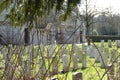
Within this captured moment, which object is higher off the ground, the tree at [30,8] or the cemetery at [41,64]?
the tree at [30,8]

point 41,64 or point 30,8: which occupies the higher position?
point 30,8

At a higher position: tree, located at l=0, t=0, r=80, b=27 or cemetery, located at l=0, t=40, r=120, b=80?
tree, located at l=0, t=0, r=80, b=27

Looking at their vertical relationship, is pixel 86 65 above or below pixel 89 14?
below

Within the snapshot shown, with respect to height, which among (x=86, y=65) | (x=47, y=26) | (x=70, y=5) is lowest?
(x=86, y=65)

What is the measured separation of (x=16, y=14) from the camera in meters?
4.62

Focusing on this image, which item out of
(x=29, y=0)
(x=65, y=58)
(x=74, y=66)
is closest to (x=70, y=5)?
(x=29, y=0)

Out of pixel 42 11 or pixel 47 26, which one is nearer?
pixel 47 26

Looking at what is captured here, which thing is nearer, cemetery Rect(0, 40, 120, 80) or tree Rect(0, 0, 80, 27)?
cemetery Rect(0, 40, 120, 80)

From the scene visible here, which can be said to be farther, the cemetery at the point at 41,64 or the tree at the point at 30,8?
the tree at the point at 30,8

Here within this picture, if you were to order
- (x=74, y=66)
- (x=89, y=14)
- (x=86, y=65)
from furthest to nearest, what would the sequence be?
(x=89, y=14) → (x=86, y=65) → (x=74, y=66)

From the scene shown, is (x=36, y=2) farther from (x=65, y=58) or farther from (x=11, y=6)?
(x=65, y=58)

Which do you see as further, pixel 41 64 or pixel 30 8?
pixel 41 64

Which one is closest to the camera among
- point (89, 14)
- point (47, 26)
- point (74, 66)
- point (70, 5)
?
point (47, 26)

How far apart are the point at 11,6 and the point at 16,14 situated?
0.47 ft
